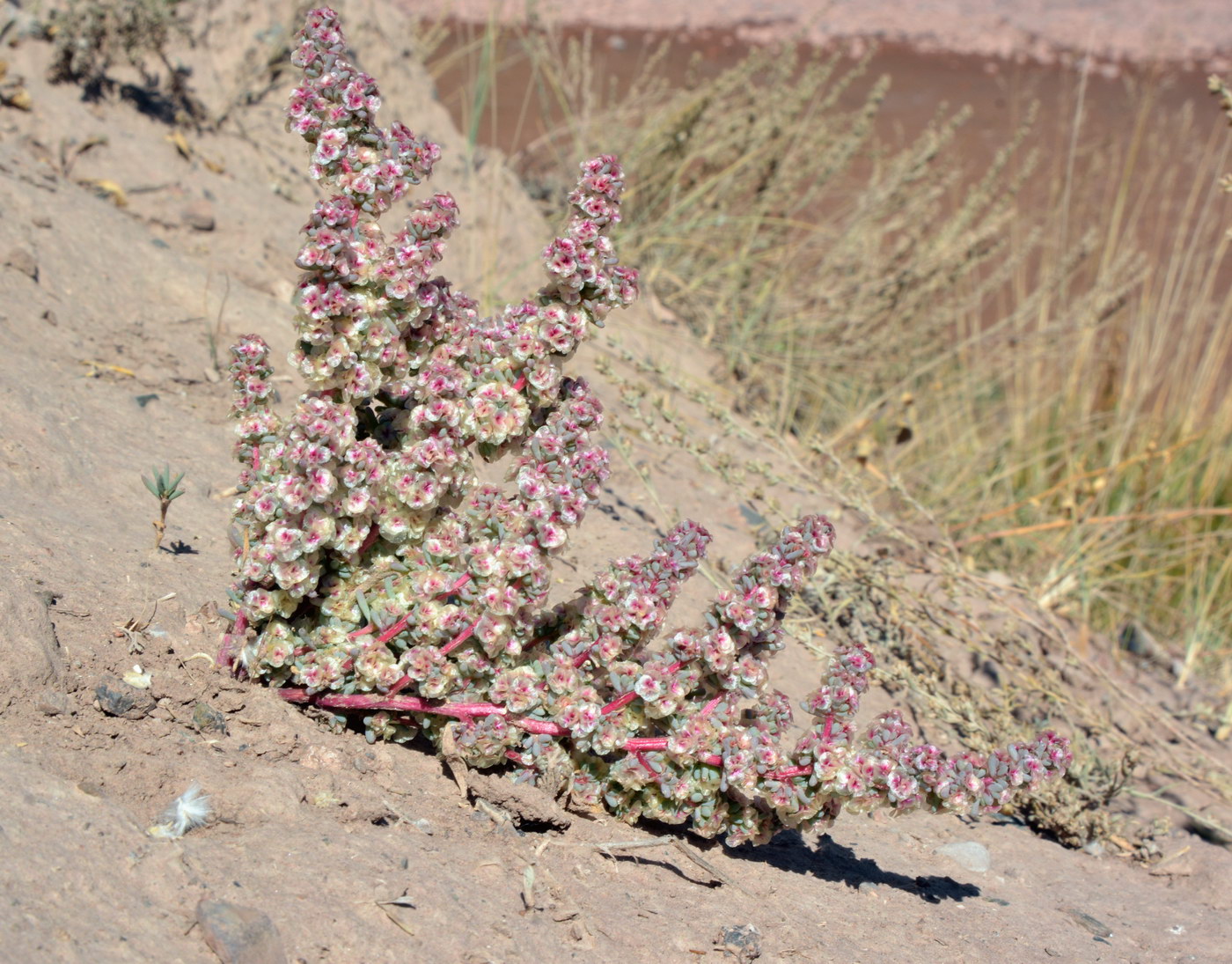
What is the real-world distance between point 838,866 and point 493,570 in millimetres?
937

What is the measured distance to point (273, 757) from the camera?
1936 mm

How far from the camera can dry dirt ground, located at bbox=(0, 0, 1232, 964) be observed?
1636 mm

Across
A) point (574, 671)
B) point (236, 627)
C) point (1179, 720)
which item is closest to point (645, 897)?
point (574, 671)

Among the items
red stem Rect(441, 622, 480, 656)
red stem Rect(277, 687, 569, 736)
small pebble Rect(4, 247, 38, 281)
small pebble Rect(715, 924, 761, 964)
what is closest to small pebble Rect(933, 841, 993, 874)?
small pebble Rect(715, 924, 761, 964)

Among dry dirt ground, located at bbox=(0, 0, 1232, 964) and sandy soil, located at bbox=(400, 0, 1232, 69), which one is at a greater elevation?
sandy soil, located at bbox=(400, 0, 1232, 69)

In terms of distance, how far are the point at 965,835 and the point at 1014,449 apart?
258 cm

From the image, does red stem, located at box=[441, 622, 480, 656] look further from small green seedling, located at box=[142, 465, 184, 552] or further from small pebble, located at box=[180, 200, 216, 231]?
small pebble, located at box=[180, 200, 216, 231]

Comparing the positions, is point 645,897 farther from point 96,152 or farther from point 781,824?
point 96,152

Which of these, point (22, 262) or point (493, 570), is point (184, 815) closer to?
point (493, 570)

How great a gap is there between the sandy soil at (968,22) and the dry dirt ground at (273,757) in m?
8.98

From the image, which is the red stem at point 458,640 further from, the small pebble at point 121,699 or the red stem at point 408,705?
the small pebble at point 121,699

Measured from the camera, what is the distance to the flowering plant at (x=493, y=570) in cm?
184

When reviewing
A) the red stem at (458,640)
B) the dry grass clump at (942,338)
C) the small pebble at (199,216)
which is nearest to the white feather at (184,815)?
the red stem at (458,640)

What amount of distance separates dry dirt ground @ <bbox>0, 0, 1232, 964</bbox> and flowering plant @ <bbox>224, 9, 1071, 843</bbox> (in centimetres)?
14
